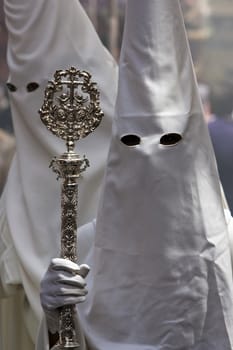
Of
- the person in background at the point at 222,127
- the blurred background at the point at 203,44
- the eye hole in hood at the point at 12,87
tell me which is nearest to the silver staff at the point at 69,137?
the eye hole in hood at the point at 12,87

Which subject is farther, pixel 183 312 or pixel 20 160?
pixel 20 160

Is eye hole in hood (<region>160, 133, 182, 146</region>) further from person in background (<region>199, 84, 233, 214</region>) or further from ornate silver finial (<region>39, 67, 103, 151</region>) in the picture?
person in background (<region>199, 84, 233, 214</region>)

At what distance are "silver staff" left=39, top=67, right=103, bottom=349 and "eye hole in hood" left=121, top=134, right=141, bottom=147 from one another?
101mm

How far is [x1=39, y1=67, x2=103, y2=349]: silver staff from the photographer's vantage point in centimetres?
338

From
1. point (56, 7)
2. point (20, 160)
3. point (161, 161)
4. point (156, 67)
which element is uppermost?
point (56, 7)

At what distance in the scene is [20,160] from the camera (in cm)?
506

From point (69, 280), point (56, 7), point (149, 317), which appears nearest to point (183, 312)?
point (149, 317)

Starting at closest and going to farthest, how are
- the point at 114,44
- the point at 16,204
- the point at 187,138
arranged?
the point at 187,138
the point at 16,204
the point at 114,44

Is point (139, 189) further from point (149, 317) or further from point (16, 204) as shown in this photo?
point (16, 204)

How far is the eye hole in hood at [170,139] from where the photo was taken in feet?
11.5

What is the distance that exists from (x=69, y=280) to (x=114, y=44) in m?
5.66

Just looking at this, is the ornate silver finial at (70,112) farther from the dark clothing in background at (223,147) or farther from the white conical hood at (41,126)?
the dark clothing in background at (223,147)

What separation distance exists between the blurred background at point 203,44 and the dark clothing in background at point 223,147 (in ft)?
0.22

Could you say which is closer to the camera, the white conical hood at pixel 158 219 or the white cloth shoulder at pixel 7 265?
the white conical hood at pixel 158 219
